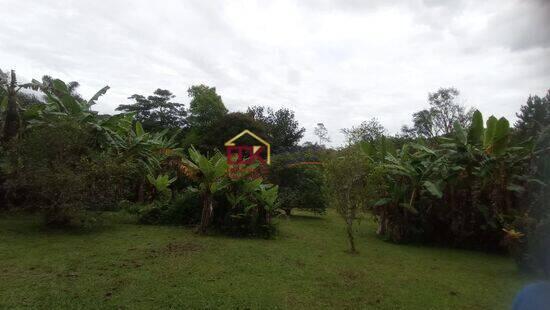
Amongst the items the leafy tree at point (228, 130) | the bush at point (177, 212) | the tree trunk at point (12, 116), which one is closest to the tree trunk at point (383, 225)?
the bush at point (177, 212)

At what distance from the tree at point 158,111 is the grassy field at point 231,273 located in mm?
27159

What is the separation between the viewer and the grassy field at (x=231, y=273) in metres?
3.53

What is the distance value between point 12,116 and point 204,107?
23.5 meters

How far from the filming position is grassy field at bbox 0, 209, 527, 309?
353 centimetres

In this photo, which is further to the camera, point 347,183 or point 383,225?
point 383,225

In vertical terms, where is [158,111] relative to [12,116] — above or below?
above

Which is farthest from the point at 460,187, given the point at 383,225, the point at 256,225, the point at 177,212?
the point at 177,212

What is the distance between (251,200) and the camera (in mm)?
7371

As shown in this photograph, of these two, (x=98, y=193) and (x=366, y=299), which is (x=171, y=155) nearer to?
(x=98, y=193)

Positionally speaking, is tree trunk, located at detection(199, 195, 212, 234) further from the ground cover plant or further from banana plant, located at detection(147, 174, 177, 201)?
banana plant, located at detection(147, 174, 177, 201)

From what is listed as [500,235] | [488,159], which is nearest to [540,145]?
[488,159]

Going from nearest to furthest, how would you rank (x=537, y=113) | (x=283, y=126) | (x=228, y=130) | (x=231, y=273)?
(x=231, y=273) → (x=537, y=113) → (x=228, y=130) → (x=283, y=126)

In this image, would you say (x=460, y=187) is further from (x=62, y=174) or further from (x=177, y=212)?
(x=62, y=174)

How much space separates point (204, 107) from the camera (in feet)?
103
